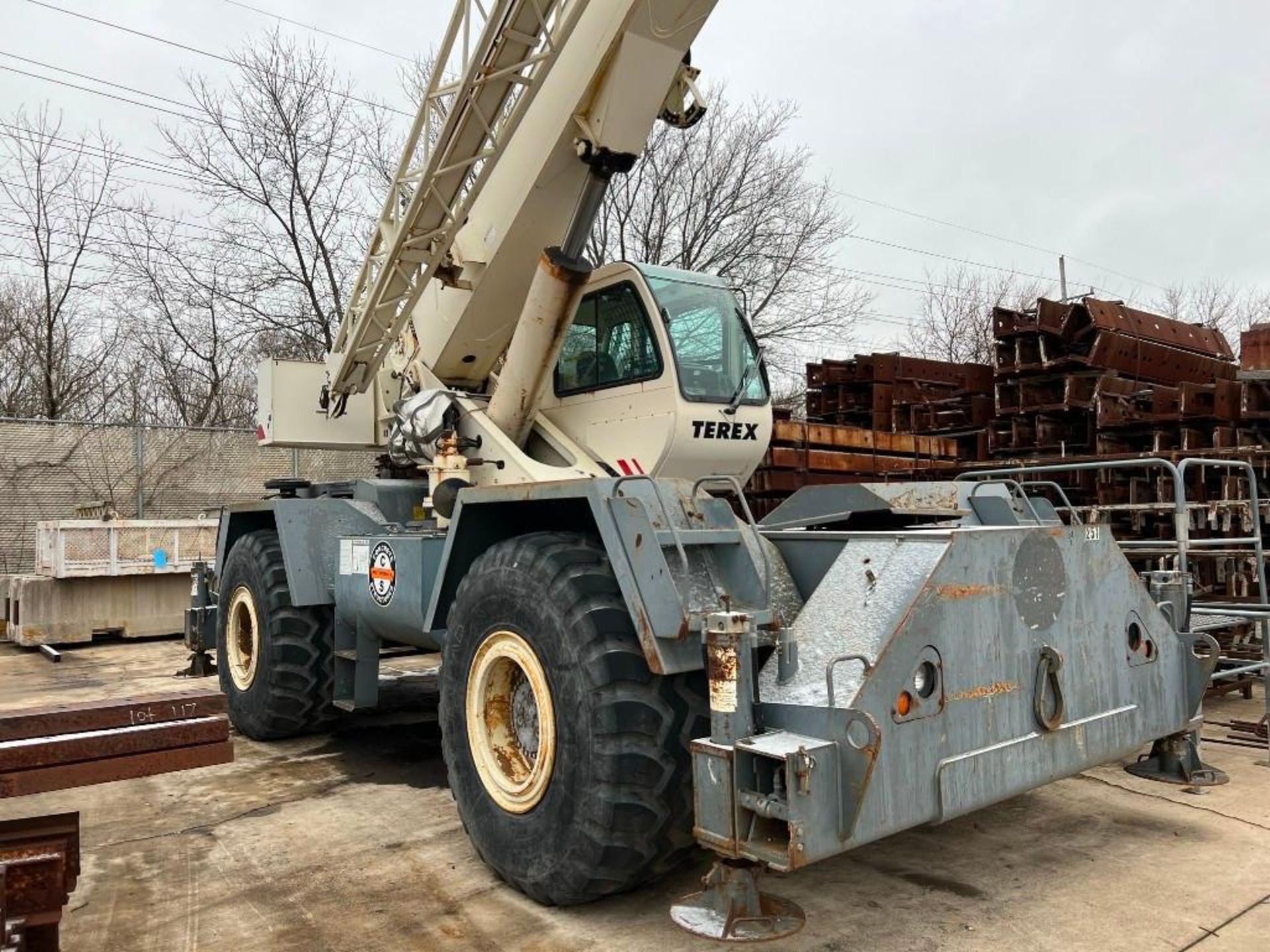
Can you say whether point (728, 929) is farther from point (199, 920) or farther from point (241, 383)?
point (241, 383)

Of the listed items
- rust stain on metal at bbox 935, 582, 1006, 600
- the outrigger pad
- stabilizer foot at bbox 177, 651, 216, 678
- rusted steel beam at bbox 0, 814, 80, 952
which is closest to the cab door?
rust stain on metal at bbox 935, 582, 1006, 600

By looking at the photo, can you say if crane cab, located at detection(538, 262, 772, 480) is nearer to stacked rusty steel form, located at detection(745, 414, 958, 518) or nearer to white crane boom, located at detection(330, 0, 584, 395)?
white crane boom, located at detection(330, 0, 584, 395)

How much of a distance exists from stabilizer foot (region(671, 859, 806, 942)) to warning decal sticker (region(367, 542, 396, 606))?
9.30 feet

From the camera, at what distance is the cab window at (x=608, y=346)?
560 centimetres

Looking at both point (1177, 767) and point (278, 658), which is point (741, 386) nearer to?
point (1177, 767)

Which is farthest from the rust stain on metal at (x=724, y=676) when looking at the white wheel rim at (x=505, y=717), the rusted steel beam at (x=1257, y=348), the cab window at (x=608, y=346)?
the rusted steel beam at (x=1257, y=348)

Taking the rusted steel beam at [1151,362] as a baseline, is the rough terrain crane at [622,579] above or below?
below

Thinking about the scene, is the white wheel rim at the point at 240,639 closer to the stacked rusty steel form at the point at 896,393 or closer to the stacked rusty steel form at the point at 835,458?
the stacked rusty steel form at the point at 835,458

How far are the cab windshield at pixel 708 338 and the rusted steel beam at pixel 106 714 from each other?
3018 mm

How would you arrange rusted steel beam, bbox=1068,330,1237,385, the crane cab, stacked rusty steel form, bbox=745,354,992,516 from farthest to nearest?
stacked rusty steel form, bbox=745,354,992,516, rusted steel beam, bbox=1068,330,1237,385, the crane cab

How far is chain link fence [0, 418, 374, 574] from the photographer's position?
14242 millimetres

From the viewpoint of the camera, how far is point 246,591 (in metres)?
7.14

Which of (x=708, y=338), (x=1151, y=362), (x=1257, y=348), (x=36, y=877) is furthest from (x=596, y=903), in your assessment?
(x=1151, y=362)

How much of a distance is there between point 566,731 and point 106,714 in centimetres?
149
